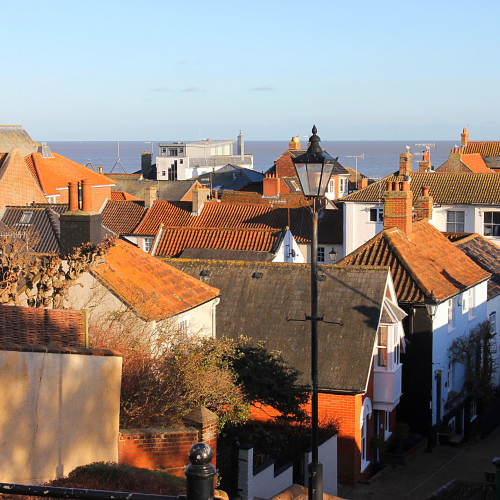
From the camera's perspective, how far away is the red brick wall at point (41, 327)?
36.9ft

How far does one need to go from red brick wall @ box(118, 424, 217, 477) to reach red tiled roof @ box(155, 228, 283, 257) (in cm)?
2487

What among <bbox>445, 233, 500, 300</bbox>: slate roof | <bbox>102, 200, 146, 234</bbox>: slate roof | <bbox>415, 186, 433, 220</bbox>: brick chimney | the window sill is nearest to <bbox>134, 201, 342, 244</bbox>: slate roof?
<bbox>102, 200, 146, 234</bbox>: slate roof

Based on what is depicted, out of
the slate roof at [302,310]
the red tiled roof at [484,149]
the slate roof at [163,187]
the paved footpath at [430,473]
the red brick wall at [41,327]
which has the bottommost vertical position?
the paved footpath at [430,473]

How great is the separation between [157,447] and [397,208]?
2052 centimetres

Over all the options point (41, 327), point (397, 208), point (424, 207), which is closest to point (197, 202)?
point (424, 207)

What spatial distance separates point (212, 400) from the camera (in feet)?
51.3

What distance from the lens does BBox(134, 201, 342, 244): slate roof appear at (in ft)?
161

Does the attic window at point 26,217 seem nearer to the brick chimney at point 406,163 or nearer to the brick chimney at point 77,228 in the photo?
the brick chimney at point 77,228

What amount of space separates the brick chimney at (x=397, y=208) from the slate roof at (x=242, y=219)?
18620 millimetres

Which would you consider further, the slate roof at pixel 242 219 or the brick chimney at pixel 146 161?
the brick chimney at pixel 146 161

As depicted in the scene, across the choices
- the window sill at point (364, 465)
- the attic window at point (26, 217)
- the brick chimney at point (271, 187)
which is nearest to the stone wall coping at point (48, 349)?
the window sill at point (364, 465)

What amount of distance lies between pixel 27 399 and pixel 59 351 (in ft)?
2.29

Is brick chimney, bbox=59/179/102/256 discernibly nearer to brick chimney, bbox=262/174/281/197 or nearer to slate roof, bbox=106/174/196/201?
brick chimney, bbox=262/174/281/197

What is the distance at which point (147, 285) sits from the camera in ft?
63.1
